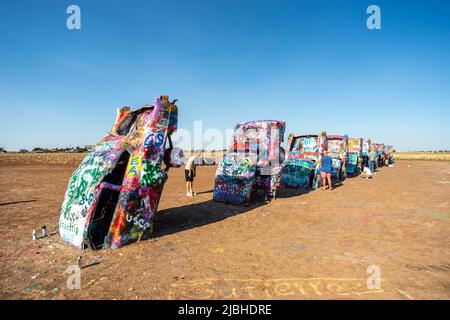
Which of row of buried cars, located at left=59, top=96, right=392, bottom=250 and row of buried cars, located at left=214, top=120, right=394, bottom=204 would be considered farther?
row of buried cars, located at left=214, top=120, right=394, bottom=204

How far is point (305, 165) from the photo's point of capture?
520 inches

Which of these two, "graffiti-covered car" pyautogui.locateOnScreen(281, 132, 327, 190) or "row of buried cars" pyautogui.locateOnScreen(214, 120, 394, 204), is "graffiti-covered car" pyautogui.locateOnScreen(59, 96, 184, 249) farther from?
"graffiti-covered car" pyautogui.locateOnScreen(281, 132, 327, 190)

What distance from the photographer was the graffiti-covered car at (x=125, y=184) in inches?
193

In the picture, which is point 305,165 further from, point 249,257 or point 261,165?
point 249,257

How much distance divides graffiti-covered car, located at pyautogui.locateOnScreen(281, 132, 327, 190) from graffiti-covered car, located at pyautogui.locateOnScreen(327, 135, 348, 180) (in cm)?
368

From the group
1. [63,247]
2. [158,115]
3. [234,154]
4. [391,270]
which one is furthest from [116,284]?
[234,154]

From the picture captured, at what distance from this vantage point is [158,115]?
555 cm

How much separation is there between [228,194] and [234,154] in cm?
153

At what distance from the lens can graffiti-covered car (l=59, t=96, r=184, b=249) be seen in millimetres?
4895

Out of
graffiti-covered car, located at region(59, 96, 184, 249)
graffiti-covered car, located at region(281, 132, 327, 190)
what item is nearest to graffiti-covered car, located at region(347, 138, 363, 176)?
graffiti-covered car, located at region(281, 132, 327, 190)

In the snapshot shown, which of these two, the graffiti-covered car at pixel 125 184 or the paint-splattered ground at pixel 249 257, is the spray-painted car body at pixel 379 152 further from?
the graffiti-covered car at pixel 125 184

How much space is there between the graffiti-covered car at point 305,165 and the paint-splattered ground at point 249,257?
4.99 m

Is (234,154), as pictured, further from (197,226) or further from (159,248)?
(159,248)

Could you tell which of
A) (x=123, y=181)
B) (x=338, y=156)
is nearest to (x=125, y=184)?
(x=123, y=181)
